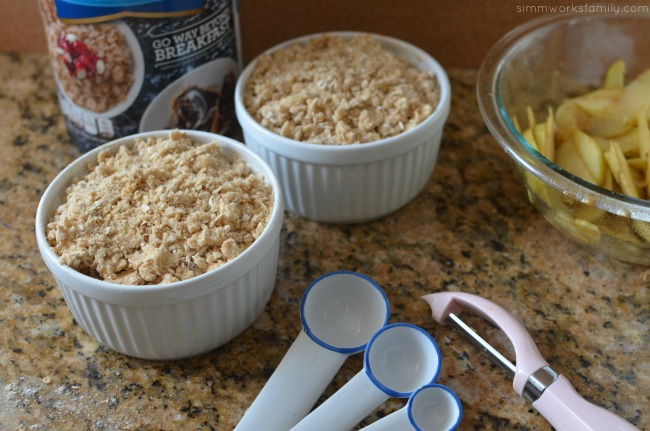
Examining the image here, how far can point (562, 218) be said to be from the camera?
710mm

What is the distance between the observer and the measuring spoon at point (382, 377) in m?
0.57

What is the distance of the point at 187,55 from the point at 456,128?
34 centimetres

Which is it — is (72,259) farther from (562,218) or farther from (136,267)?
(562,218)

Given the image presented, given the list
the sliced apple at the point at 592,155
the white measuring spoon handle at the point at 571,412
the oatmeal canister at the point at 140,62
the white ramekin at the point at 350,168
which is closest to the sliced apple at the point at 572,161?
the sliced apple at the point at 592,155

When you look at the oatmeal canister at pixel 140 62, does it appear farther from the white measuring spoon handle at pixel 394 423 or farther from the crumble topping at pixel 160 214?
the white measuring spoon handle at pixel 394 423

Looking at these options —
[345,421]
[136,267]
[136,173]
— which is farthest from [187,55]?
[345,421]

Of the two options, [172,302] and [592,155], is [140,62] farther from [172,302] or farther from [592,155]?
[592,155]

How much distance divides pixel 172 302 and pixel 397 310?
22 cm

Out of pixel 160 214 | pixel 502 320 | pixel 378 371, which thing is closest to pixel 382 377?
pixel 378 371

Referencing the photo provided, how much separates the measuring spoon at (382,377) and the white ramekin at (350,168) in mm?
168

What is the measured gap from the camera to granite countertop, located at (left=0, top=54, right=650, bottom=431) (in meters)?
0.61

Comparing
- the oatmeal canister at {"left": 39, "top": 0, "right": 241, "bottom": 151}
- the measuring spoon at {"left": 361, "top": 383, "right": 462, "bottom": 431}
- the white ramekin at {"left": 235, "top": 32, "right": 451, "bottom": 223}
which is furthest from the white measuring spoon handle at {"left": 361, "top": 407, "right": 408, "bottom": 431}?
the oatmeal canister at {"left": 39, "top": 0, "right": 241, "bottom": 151}

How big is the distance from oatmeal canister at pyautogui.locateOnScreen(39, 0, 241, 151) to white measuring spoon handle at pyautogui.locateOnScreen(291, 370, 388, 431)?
1.15 ft

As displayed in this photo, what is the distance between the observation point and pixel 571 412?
0.56 m
